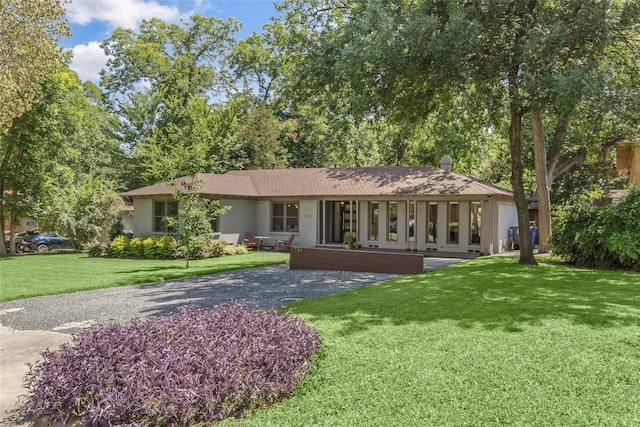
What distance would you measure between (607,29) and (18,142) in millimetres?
26389

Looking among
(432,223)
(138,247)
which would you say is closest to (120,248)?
(138,247)

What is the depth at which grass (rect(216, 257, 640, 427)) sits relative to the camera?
3.89 metres

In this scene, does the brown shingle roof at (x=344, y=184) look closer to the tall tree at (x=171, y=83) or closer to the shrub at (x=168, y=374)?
the tall tree at (x=171, y=83)

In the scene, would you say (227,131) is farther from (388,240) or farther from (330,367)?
(330,367)

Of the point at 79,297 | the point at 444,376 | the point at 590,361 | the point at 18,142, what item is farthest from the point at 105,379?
the point at 18,142

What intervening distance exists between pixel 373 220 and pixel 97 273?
1294 centimetres

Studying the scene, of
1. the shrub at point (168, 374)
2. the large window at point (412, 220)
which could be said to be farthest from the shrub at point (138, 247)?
the shrub at point (168, 374)

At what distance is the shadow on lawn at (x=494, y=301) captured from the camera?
22.5ft

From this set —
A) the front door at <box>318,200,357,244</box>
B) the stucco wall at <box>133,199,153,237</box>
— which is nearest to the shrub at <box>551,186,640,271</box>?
the front door at <box>318,200,357,244</box>

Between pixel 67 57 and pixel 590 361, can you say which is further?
pixel 67 57

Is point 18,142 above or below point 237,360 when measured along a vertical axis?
above

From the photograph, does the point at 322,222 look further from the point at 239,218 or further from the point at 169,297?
the point at 169,297

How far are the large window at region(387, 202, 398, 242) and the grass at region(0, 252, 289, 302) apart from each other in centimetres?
624

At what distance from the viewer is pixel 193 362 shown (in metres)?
4.18
